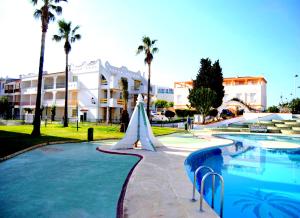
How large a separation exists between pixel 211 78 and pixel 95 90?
2084 centimetres

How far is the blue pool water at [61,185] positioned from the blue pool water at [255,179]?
10.2 feet

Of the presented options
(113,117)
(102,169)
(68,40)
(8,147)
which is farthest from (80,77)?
(102,169)

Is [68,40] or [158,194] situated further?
[68,40]

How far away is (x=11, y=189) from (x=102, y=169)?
344 centimetres

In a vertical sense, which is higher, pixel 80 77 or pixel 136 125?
pixel 80 77

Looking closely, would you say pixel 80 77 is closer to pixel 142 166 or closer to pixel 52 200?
pixel 142 166

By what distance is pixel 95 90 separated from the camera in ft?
146

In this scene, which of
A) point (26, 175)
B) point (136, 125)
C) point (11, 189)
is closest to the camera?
point (11, 189)

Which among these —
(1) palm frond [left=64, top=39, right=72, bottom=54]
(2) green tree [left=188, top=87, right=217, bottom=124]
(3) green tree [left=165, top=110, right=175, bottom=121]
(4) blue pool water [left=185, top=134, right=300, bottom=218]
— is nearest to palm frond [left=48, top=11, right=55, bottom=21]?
(1) palm frond [left=64, top=39, right=72, bottom=54]

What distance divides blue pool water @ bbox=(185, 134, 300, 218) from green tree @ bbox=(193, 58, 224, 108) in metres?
28.3

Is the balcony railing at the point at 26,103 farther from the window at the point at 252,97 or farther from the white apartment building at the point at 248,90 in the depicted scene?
the window at the point at 252,97

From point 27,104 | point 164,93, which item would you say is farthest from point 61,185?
point 164,93

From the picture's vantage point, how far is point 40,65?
2056 centimetres

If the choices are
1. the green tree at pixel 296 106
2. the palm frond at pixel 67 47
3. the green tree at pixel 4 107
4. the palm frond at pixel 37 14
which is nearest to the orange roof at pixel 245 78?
the green tree at pixel 296 106
